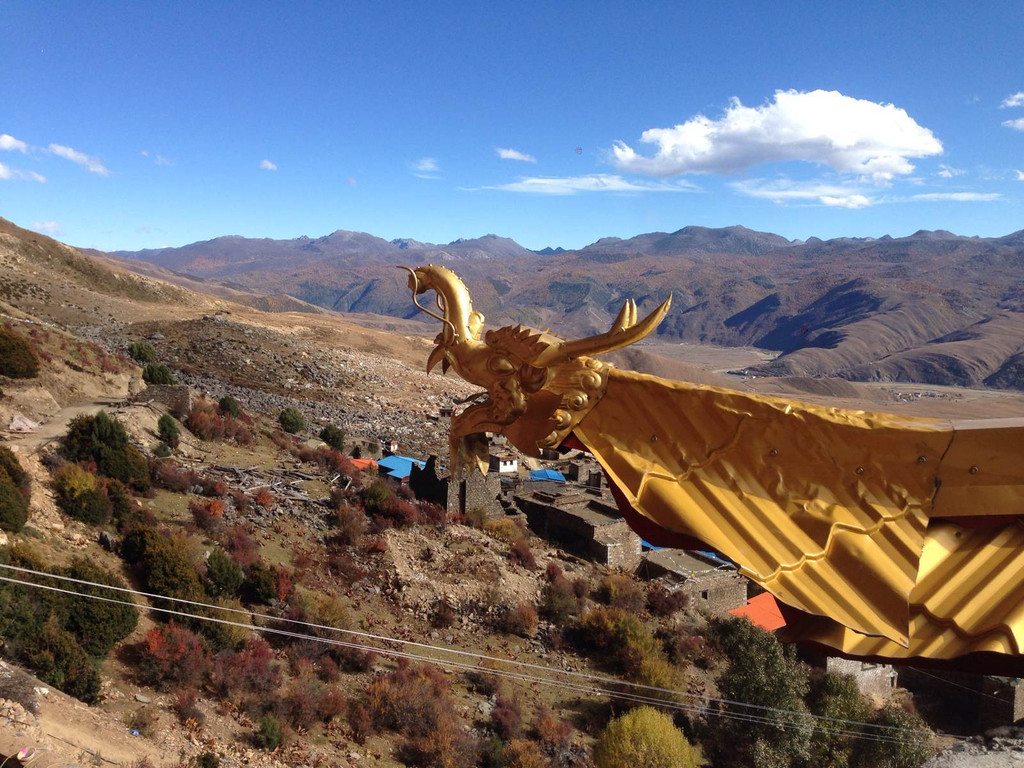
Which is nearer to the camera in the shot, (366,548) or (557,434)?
(557,434)

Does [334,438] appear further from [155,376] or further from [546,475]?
[546,475]

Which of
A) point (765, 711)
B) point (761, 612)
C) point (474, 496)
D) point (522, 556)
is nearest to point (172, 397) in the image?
point (474, 496)

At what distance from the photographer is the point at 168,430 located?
1642cm

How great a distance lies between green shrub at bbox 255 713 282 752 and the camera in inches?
323

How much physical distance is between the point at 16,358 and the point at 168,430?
4.15 meters

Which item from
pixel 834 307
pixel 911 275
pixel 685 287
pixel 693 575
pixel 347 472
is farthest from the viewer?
pixel 685 287

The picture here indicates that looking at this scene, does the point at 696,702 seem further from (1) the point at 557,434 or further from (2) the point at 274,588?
(1) the point at 557,434

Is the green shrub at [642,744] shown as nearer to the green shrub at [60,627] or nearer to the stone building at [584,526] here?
the stone building at [584,526]

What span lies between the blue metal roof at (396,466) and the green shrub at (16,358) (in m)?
9.73

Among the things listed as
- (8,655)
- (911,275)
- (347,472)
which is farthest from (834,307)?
(8,655)

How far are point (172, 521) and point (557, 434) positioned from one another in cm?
1252

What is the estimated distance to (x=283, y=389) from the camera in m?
34.0

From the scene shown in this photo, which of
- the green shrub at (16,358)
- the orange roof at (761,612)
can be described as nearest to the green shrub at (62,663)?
the green shrub at (16,358)

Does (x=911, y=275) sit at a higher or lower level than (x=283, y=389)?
higher
